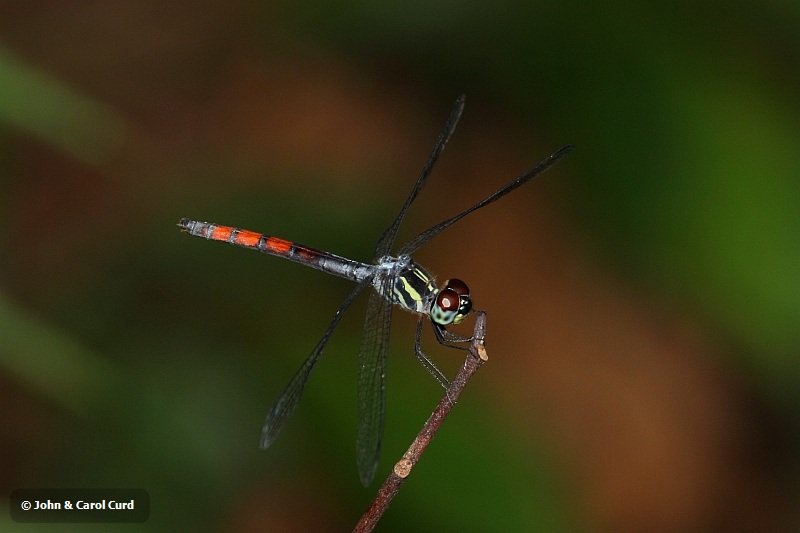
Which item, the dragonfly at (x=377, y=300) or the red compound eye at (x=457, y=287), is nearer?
the dragonfly at (x=377, y=300)

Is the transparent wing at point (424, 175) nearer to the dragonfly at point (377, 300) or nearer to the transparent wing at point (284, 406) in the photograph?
the dragonfly at point (377, 300)

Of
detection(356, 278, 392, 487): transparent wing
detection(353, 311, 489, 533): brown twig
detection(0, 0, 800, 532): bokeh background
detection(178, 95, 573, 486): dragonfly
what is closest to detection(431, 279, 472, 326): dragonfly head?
detection(178, 95, 573, 486): dragonfly

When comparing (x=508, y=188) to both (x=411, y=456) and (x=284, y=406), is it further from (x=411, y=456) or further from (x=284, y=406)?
(x=411, y=456)

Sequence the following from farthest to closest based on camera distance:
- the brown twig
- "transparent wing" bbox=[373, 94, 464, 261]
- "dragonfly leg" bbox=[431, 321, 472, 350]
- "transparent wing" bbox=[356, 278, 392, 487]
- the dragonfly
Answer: "transparent wing" bbox=[373, 94, 464, 261]
"dragonfly leg" bbox=[431, 321, 472, 350]
the dragonfly
"transparent wing" bbox=[356, 278, 392, 487]
the brown twig

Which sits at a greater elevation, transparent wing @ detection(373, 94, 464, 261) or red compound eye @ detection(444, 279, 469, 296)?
transparent wing @ detection(373, 94, 464, 261)

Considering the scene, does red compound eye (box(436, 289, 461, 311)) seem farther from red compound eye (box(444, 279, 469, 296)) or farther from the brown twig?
the brown twig

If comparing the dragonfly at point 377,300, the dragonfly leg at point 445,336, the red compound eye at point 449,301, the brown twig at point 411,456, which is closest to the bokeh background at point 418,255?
the dragonfly at point 377,300
